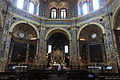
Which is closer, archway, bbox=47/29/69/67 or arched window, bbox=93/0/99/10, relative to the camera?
arched window, bbox=93/0/99/10


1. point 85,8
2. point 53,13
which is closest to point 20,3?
point 53,13

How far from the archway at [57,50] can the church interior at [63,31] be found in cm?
43

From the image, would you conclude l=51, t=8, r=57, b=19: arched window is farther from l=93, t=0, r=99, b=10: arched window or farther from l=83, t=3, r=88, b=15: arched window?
l=93, t=0, r=99, b=10: arched window

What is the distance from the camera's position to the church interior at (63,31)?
11883mm

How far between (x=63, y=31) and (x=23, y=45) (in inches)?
280

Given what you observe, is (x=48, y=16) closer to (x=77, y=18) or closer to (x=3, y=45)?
(x=77, y=18)

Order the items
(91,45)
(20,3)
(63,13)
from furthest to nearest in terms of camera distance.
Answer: (63,13) → (91,45) → (20,3)

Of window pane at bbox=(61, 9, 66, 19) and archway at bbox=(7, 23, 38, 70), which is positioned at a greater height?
window pane at bbox=(61, 9, 66, 19)

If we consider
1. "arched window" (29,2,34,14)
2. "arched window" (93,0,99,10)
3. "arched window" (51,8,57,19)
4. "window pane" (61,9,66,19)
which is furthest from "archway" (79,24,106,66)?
"arched window" (29,2,34,14)

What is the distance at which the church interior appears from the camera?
11.9 meters

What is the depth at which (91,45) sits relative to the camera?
15883 mm

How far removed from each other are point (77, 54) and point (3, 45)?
10341mm

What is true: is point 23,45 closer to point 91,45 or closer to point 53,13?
point 53,13

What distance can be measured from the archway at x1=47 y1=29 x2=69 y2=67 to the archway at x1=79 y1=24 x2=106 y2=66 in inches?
165
